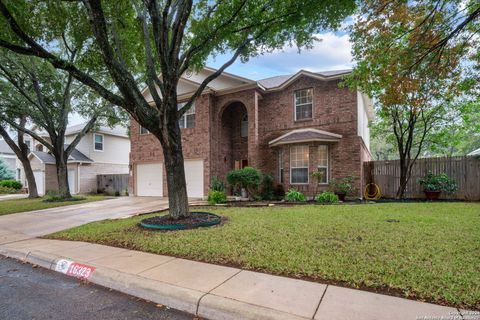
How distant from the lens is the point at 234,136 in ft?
50.9

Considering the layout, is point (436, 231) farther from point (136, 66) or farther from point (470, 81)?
point (136, 66)

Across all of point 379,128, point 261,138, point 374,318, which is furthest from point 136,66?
point 379,128

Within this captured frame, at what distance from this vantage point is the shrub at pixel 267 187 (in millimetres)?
12938

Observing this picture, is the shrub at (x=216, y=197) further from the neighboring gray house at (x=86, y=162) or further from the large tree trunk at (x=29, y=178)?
the large tree trunk at (x=29, y=178)

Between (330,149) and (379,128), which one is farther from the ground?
(379,128)

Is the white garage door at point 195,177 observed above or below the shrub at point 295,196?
above

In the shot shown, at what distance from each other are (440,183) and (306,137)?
623 cm

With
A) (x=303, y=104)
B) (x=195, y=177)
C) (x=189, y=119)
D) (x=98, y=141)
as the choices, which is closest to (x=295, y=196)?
(x=303, y=104)

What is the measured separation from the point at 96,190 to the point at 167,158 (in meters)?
18.5

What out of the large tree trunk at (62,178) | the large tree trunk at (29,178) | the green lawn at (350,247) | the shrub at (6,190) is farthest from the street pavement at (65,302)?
the shrub at (6,190)

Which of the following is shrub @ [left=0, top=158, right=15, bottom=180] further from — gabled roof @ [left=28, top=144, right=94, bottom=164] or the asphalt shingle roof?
the asphalt shingle roof

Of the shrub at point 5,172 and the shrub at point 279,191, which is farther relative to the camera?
the shrub at point 5,172

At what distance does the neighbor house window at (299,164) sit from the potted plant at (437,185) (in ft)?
17.7

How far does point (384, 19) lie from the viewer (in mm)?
8359
